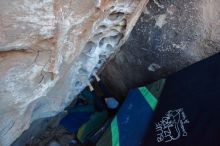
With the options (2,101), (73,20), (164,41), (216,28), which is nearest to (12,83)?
(2,101)

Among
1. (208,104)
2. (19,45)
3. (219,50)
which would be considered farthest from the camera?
(219,50)

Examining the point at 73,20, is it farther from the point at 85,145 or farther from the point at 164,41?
the point at 85,145

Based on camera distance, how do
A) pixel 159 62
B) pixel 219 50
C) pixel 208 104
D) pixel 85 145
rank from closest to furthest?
pixel 208 104 → pixel 219 50 → pixel 159 62 → pixel 85 145

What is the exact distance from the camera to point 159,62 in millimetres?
1378

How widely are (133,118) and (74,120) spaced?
0.47m

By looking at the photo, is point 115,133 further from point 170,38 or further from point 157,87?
point 170,38

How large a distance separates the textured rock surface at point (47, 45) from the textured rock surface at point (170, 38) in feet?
0.23

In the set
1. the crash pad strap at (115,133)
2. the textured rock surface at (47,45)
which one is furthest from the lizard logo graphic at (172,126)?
the textured rock surface at (47,45)

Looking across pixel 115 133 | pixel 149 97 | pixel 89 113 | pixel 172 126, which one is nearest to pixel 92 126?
pixel 89 113

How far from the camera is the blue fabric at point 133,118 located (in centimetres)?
128

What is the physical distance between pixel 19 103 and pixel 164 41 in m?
0.61

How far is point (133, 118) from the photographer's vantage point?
4.44 ft

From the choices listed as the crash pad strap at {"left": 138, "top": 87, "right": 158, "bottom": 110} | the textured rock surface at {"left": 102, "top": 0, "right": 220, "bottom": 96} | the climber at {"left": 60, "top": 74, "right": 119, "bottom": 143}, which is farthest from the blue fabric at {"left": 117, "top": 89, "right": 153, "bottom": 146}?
the climber at {"left": 60, "top": 74, "right": 119, "bottom": 143}

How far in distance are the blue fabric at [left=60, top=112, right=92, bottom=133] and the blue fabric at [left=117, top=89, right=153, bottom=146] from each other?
0.33 metres
